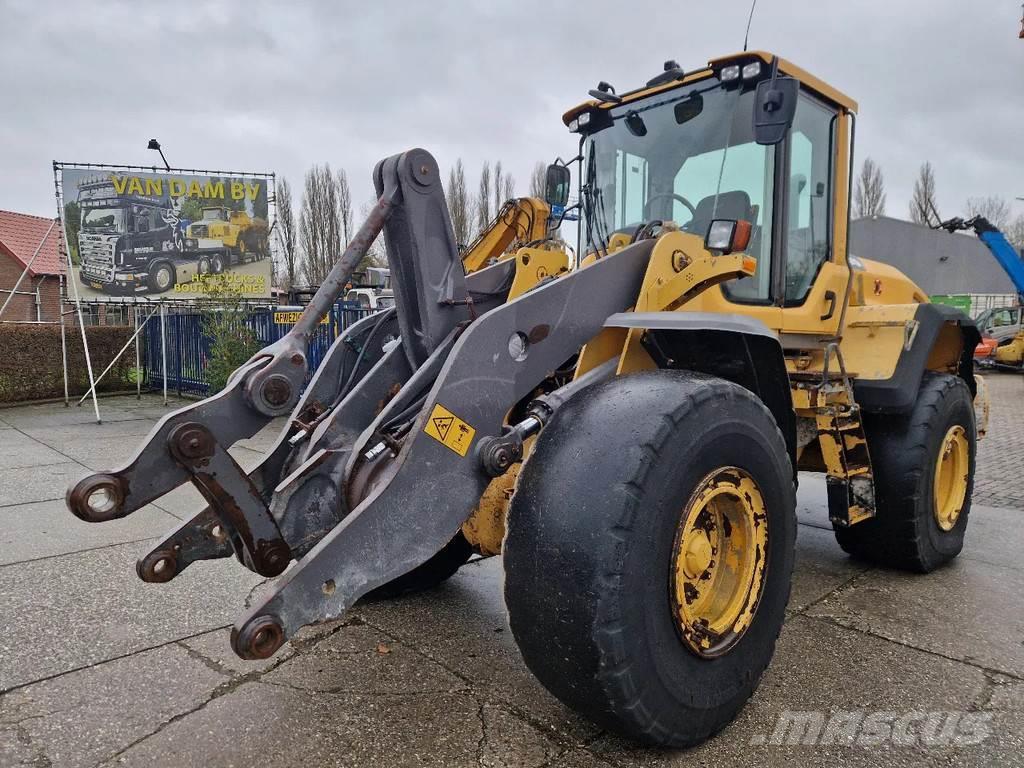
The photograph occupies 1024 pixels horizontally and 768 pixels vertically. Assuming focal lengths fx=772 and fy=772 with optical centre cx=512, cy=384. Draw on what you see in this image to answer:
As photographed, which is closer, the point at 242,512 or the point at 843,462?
the point at 242,512

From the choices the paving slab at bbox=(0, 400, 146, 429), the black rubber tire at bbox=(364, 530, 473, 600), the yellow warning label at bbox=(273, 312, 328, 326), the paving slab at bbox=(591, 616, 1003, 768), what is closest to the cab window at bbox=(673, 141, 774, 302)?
the paving slab at bbox=(591, 616, 1003, 768)

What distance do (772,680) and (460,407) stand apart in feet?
5.78

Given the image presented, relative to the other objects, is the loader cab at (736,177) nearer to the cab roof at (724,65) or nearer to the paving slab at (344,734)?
the cab roof at (724,65)

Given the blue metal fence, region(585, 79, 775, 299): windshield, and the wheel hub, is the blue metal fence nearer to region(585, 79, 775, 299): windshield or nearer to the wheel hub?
region(585, 79, 775, 299): windshield

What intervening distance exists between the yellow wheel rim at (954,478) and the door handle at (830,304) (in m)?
1.30

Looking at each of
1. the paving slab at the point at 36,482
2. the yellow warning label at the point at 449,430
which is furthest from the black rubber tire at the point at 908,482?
the paving slab at the point at 36,482

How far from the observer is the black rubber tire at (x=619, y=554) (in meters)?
2.19

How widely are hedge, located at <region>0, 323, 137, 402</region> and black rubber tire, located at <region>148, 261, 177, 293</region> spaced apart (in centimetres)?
134

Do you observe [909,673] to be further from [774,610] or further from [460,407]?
[460,407]

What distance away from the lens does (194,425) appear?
2324mm

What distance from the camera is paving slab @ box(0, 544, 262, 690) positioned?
3256 mm

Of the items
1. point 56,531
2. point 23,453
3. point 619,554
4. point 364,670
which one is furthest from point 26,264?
point 619,554

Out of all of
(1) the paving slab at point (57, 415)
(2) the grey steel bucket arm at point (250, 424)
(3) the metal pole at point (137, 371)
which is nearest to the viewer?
(2) the grey steel bucket arm at point (250, 424)

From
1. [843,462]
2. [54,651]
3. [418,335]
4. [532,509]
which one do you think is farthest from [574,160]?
[54,651]
